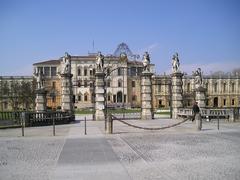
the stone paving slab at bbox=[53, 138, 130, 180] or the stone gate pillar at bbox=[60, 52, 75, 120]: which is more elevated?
the stone gate pillar at bbox=[60, 52, 75, 120]

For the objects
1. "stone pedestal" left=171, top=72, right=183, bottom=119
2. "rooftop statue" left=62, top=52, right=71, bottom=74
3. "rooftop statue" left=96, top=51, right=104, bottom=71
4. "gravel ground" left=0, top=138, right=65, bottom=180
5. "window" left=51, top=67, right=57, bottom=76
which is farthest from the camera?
"window" left=51, top=67, right=57, bottom=76

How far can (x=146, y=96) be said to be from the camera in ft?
109

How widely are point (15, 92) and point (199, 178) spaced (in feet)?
199

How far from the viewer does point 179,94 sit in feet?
Result: 113

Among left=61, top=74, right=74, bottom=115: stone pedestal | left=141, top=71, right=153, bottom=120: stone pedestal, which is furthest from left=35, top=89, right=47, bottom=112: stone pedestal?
left=141, top=71, right=153, bottom=120: stone pedestal

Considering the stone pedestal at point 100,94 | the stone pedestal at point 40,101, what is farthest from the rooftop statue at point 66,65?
the stone pedestal at point 40,101

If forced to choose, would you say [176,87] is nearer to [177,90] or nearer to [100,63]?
[177,90]

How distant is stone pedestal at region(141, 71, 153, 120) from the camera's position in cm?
3334

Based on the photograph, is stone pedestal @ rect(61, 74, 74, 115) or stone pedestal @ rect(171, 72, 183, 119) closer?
stone pedestal @ rect(61, 74, 74, 115)

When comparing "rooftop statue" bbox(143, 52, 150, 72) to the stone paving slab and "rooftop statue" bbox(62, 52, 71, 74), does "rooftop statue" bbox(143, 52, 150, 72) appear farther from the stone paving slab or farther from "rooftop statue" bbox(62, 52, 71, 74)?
the stone paving slab

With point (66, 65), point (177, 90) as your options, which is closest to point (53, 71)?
point (66, 65)

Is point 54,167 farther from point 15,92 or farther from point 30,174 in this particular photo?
point 15,92

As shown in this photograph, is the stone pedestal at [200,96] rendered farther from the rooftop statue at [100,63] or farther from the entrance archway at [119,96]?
the entrance archway at [119,96]

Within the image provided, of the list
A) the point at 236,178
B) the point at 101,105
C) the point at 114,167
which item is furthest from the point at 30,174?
the point at 101,105
